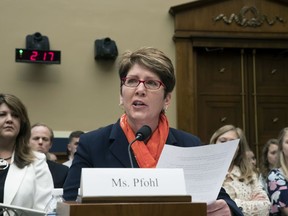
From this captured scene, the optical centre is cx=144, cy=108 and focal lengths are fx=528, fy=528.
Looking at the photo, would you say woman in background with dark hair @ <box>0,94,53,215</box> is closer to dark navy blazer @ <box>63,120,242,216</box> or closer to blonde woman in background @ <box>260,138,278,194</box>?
dark navy blazer @ <box>63,120,242,216</box>

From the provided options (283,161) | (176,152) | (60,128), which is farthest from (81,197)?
(60,128)

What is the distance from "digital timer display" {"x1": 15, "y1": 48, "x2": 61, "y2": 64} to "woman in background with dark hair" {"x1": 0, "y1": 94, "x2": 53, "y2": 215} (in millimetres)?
3549

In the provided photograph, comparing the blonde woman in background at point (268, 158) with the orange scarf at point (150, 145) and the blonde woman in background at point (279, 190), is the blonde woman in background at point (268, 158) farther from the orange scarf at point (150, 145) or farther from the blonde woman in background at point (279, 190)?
the orange scarf at point (150, 145)

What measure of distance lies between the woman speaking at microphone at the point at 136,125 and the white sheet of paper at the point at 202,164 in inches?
9.5

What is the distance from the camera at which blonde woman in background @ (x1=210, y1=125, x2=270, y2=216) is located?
392 cm

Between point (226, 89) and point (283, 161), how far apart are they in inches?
153

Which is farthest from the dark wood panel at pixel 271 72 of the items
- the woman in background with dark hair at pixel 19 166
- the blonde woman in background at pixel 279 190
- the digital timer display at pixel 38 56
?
the woman in background with dark hair at pixel 19 166

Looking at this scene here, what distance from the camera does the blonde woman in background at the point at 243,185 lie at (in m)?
3.92

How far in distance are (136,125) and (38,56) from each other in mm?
5197

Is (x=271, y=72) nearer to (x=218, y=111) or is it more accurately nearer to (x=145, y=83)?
(x=218, y=111)

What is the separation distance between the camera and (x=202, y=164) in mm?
1883

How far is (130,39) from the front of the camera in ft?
25.4

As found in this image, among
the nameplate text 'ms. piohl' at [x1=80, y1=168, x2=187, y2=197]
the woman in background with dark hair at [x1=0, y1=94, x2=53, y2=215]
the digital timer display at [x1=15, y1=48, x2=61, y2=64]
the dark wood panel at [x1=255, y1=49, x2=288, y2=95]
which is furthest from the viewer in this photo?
the dark wood panel at [x1=255, y1=49, x2=288, y2=95]

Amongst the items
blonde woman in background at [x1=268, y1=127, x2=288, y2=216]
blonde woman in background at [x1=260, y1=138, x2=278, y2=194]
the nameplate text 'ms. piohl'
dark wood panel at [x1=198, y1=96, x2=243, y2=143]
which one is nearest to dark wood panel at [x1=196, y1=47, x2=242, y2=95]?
dark wood panel at [x1=198, y1=96, x2=243, y2=143]
